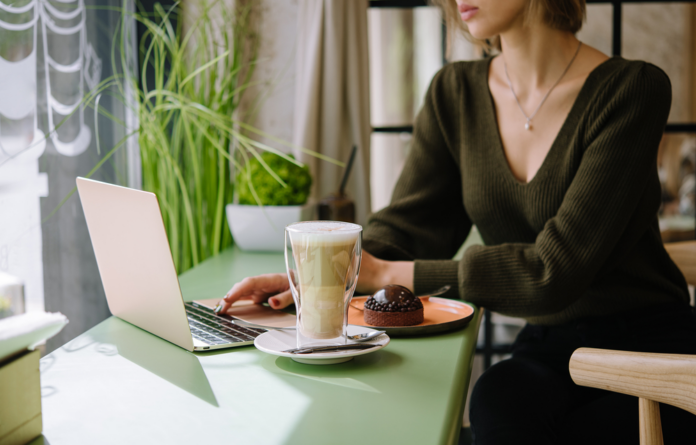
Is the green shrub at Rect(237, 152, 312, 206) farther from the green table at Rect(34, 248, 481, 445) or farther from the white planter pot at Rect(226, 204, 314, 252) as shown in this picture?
the green table at Rect(34, 248, 481, 445)

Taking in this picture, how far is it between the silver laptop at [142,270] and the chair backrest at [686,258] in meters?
1.07

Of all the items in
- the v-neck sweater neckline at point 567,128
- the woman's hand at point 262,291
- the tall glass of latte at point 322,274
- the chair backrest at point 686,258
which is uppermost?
the v-neck sweater neckline at point 567,128

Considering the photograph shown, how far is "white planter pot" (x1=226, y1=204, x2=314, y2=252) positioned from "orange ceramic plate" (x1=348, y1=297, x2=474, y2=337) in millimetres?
652

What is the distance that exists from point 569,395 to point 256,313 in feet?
1.78

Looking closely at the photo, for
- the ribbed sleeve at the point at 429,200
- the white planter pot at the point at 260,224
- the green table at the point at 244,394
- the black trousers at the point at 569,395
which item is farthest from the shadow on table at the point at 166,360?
the white planter pot at the point at 260,224

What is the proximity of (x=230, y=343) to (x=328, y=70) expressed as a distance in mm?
1459

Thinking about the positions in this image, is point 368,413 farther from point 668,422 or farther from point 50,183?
point 50,183

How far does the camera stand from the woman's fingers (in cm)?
97

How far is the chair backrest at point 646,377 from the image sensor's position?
651 millimetres

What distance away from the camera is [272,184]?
5.44 feet

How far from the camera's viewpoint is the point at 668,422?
874 mm

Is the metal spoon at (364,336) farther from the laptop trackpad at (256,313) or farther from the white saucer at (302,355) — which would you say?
the laptop trackpad at (256,313)

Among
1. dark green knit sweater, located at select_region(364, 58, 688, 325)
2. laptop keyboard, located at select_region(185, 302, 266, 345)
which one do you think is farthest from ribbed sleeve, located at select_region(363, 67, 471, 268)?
laptop keyboard, located at select_region(185, 302, 266, 345)

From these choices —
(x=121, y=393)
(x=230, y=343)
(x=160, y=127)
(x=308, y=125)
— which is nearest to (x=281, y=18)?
(x=308, y=125)
